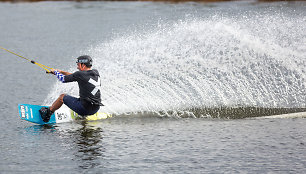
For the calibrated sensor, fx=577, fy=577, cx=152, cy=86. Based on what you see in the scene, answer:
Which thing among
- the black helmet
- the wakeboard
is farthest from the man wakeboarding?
the wakeboard

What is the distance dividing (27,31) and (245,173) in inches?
1035

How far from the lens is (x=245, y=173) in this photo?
10586 mm

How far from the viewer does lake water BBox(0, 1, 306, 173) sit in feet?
37.6

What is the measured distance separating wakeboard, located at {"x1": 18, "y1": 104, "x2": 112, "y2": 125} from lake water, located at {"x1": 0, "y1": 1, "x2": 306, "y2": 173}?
23 centimetres

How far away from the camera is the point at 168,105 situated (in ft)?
53.9

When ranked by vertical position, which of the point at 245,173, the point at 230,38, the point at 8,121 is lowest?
the point at 245,173

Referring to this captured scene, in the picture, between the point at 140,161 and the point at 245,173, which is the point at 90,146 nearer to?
the point at 140,161

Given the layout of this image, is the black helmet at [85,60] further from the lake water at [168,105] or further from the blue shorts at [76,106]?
the lake water at [168,105]

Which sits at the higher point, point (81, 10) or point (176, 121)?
point (81, 10)

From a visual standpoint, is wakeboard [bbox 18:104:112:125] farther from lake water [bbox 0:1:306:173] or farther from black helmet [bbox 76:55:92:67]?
black helmet [bbox 76:55:92:67]

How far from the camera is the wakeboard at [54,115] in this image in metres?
14.8

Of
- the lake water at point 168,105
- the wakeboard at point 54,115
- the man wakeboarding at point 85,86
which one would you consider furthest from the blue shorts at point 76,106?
the wakeboard at point 54,115

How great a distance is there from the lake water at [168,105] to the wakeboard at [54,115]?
0.77 ft

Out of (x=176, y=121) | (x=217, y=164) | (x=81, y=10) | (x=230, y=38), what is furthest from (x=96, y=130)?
(x=81, y=10)
